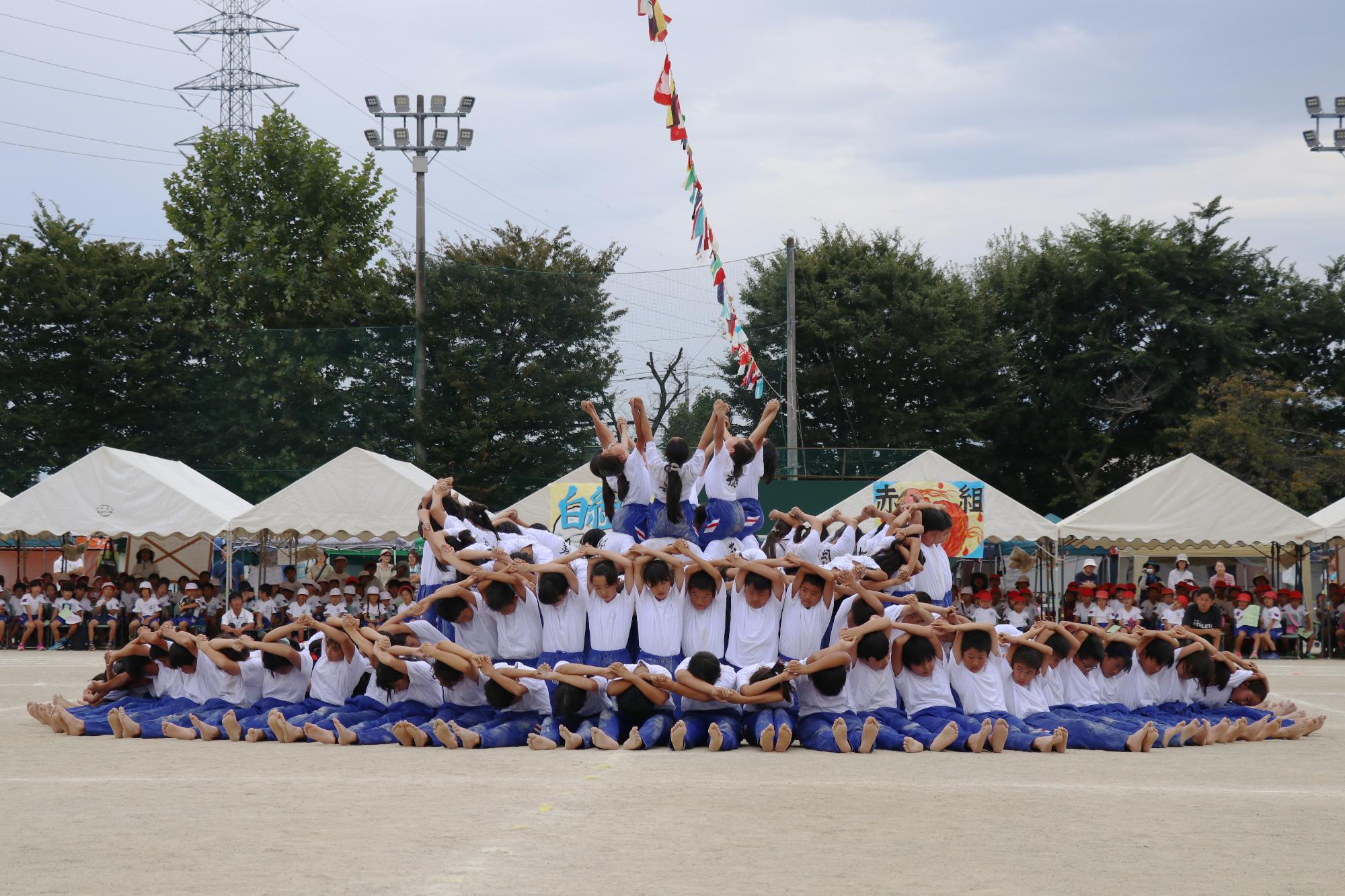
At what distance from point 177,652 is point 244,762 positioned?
237cm

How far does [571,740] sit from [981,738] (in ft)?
8.28

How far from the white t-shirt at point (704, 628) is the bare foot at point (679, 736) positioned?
2.98 ft

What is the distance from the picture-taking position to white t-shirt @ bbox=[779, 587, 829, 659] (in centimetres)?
952

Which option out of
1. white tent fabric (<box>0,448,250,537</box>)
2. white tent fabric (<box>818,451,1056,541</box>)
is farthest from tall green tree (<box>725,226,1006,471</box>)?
white tent fabric (<box>0,448,250,537</box>)

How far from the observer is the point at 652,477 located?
10992 millimetres

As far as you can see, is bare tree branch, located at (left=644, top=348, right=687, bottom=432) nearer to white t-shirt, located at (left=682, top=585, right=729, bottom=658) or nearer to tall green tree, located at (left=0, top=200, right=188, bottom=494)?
tall green tree, located at (left=0, top=200, right=188, bottom=494)

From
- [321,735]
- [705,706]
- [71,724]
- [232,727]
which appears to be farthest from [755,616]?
[71,724]

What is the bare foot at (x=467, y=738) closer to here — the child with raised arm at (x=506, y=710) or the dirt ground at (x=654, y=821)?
the child with raised arm at (x=506, y=710)

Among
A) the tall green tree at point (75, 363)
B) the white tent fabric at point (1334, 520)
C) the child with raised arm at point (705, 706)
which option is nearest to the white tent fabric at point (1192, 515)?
the white tent fabric at point (1334, 520)

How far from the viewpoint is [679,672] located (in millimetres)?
8750

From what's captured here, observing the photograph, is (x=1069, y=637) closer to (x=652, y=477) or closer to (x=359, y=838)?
(x=652, y=477)

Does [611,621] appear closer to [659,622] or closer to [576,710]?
[659,622]

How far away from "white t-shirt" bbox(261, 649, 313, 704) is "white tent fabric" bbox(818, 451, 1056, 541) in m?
8.92

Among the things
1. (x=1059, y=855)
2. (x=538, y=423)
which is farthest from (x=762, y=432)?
(x=538, y=423)
